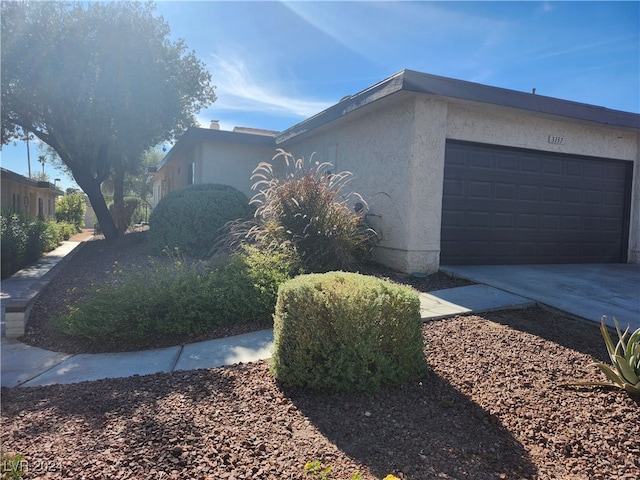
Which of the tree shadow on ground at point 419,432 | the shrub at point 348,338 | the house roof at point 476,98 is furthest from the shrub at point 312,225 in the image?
the tree shadow on ground at point 419,432

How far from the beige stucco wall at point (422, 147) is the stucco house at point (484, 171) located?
2 cm

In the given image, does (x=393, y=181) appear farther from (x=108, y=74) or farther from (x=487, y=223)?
(x=108, y=74)

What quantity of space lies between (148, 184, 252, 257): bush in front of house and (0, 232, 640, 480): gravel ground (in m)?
5.72

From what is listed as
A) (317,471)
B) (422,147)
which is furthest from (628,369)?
(422,147)

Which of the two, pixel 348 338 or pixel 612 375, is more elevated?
pixel 348 338

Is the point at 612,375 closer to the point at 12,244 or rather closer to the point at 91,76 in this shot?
the point at 12,244

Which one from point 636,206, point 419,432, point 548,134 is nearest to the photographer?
point 419,432

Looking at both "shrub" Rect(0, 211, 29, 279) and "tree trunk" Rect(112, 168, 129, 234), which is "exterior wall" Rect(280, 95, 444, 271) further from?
"tree trunk" Rect(112, 168, 129, 234)

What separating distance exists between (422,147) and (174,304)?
4756 millimetres

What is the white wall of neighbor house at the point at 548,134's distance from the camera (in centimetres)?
769

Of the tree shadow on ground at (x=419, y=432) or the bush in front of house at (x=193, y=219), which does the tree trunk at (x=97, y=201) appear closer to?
the bush in front of house at (x=193, y=219)

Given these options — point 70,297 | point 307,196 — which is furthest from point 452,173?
point 70,297

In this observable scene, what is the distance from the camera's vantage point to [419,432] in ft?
9.09

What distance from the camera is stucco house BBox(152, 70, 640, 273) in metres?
7.25
